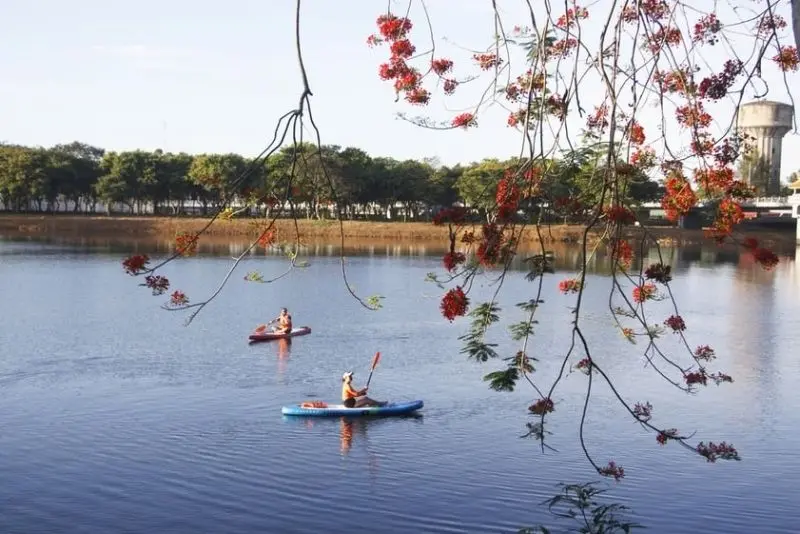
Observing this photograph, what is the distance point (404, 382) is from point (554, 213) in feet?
45.3

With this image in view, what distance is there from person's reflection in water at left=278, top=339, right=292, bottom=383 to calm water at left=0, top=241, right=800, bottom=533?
0.11 meters

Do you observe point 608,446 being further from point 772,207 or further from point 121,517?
point 772,207

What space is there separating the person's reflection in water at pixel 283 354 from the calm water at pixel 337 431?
0.36ft

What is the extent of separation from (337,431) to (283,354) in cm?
736

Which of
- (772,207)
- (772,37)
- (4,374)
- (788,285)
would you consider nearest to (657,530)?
(772,37)

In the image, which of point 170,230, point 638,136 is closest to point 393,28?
point 638,136

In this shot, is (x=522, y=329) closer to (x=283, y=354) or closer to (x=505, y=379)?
(x=505, y=379)

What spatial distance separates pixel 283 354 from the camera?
22.7 meters

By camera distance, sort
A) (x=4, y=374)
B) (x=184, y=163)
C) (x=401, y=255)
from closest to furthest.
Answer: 1. (x=4, y=374)
2. (x=401, y=255)
3. (x=184, y=163)

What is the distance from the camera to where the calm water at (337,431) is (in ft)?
38.2

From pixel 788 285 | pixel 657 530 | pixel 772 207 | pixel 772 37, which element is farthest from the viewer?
pixel 772 207

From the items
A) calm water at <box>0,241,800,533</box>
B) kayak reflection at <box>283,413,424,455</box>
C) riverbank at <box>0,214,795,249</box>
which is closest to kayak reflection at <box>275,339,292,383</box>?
calm water at <box>0,241,800,533</box>

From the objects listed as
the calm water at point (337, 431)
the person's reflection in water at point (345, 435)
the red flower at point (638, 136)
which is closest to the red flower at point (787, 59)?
the red flower at point (638, 136)

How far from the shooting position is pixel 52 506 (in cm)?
1163
